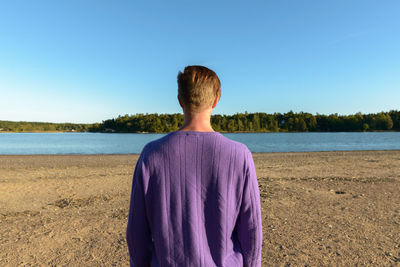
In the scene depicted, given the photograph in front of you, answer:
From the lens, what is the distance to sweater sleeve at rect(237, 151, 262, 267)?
1.27 m

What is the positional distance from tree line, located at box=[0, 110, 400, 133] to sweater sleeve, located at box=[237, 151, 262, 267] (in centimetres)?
12998

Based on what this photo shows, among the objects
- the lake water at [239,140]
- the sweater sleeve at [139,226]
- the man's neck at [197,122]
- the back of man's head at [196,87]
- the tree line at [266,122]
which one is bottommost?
the lake water at [239,140]

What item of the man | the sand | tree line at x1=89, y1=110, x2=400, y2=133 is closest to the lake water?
the sand

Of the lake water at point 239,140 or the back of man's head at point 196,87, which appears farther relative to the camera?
the lake water at point 239,140

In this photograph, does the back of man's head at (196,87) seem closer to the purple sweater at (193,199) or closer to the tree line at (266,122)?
the purple sweater at (193,199)

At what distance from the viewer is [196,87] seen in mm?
1220

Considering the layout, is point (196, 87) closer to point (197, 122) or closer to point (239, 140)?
point (197, 122)

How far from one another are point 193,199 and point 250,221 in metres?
0.32

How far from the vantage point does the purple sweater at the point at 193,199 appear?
1.19 metres

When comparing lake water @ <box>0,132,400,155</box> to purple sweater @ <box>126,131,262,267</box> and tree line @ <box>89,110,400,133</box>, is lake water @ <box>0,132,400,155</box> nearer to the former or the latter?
purple sweater @ <box>126,131,262,267</box>

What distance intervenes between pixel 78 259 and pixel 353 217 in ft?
18.3

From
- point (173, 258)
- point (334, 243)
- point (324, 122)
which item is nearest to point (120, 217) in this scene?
point (334, 243)

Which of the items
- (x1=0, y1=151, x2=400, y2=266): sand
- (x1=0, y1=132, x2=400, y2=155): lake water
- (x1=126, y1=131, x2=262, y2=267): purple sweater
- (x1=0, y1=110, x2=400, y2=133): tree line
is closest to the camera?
(x1=126, y1=131, x2=262, y2=267): purple sweater

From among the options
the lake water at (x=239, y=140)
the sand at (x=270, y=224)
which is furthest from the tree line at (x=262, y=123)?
the sand at (x=270, y=224)
